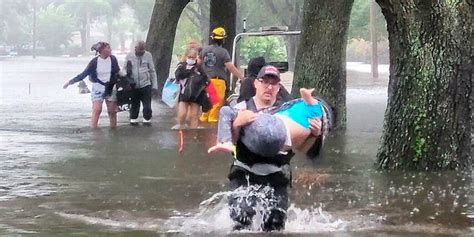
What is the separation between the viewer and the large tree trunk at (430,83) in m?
11.0

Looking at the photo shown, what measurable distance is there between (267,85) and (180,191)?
319 cm

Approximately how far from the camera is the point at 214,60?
1817 centimetres

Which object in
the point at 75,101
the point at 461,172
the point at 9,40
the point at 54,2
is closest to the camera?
the point at 461,172

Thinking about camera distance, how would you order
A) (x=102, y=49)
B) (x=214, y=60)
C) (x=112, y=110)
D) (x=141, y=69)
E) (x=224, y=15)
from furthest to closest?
1. (x=224, y=15)
2. (x=141, y=69)
3. (x=214, y=60)
4. (x=112, y=110)
5. (x=102, y=49)

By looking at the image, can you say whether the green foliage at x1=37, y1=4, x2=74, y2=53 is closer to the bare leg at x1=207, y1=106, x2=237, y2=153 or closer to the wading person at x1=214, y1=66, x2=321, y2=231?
the wading person at x1=214, y1=66, x2=321, y2=231

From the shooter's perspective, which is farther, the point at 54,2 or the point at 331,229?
the point at 54,2

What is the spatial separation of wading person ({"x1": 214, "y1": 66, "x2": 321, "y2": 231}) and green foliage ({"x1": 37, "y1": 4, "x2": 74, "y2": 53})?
133m

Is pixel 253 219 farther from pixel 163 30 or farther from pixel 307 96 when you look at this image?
pixel 163 30

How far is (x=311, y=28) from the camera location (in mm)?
16328

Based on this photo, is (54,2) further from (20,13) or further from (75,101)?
(75,101)

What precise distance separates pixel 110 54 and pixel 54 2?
5390 inches

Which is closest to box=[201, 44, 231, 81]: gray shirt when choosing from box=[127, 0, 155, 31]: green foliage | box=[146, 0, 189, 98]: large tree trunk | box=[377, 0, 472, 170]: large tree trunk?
box=[377, 0, 472, 170]: large tree trunk

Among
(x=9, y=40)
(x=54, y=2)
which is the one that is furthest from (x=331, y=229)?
(x=54, y=2)

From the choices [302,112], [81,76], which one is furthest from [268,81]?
[81,76]
